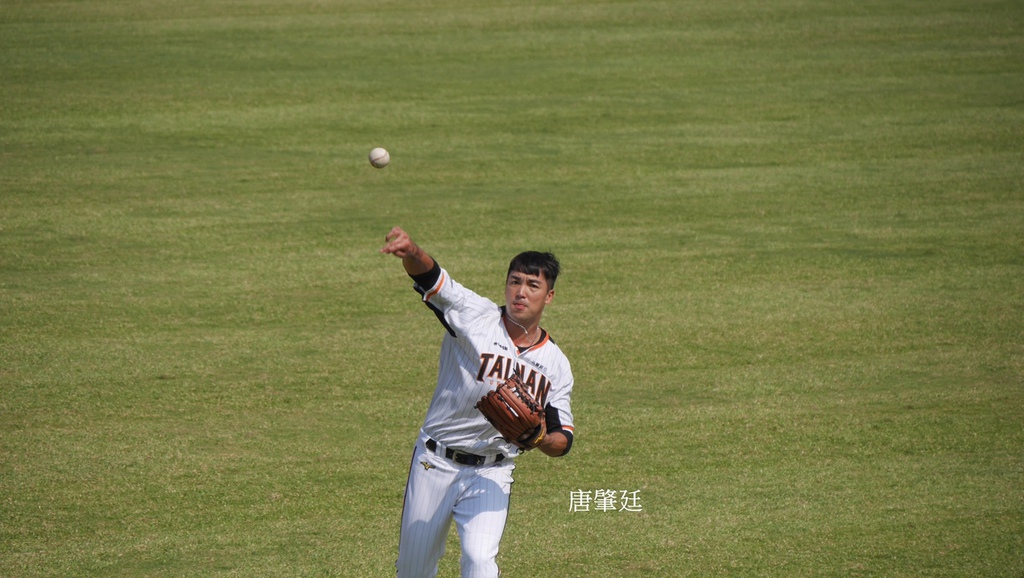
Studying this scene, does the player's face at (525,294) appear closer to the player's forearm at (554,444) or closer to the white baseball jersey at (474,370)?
the white baseball jersey at (474,370)

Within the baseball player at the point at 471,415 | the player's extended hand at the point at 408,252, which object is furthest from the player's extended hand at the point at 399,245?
the baseball player at the point at 471,415

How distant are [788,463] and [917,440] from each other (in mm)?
1111

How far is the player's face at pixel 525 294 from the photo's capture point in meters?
5.15

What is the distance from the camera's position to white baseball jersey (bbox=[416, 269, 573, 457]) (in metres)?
5.19

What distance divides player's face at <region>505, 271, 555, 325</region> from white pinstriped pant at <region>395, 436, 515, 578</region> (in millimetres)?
806

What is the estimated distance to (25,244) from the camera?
35.8ft

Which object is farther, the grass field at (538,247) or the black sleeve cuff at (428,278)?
the grass field at (538,247)

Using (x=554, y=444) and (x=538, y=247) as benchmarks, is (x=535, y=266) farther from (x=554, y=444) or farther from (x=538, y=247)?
(x=538, y=247)

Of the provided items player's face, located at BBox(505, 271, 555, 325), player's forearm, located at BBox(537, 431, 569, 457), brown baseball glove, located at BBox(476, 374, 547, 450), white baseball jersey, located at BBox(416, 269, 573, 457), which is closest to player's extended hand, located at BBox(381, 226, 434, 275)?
white baseball jersey, located at BBox(416, 269, 573, 457)

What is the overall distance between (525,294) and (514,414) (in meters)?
0.64

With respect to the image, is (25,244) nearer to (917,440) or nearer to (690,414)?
(690,414)

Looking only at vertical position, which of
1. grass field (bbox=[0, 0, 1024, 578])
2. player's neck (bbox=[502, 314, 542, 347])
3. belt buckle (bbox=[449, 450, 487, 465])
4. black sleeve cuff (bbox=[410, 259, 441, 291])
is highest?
grass field (bbox=[0, 0, 1024, 578])

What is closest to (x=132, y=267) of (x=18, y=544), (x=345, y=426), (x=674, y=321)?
(x=345, y=426)

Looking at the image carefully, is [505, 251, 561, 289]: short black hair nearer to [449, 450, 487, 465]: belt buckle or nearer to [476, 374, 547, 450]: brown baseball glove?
[476, 374, 547, 450]: brown baseball glove
